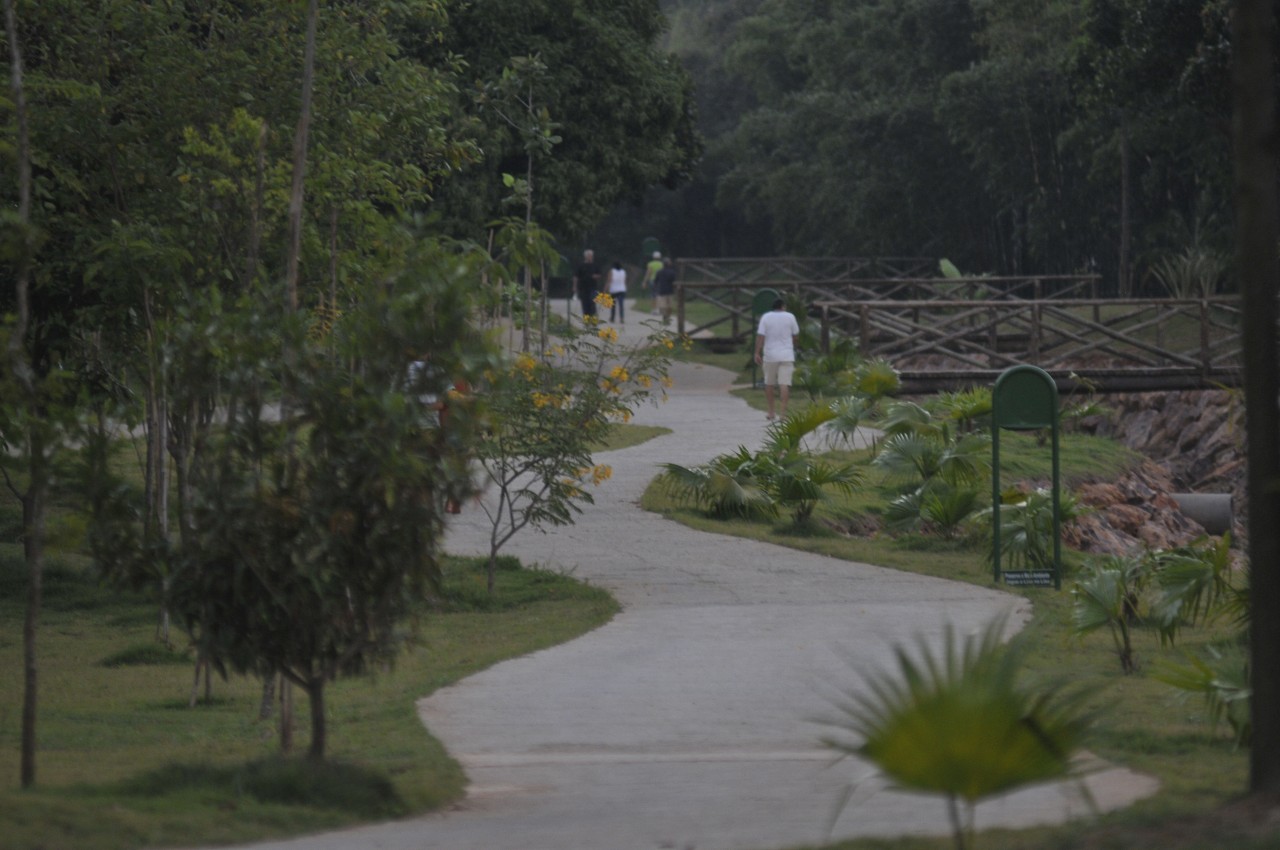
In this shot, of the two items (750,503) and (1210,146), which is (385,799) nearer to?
(750,503)

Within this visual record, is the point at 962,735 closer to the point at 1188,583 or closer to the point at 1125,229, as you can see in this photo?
the point at 1188,583

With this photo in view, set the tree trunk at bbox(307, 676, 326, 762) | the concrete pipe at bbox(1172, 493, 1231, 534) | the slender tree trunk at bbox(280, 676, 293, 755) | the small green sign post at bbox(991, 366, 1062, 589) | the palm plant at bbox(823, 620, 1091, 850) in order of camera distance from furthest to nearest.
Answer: the concrete pipe at bbox(1172, 493, 1231, 534) < the small green sign post at bbox(991, 366, 1062, 589) < the slender tree trunk at bbox(280, 676, 293, 755) < the tree trunk at bbox(307, 676, 326, 762) < the palm plant at bbox(823, 620, 1091, 850)

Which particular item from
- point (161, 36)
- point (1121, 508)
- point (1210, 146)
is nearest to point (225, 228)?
point (161, 36)

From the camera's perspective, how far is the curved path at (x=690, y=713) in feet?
19.2

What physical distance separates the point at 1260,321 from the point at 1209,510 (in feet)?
47.5

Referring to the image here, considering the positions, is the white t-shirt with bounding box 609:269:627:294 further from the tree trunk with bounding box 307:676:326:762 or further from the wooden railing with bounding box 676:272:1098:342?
the tree trunk with bounding box 307:676:326:762

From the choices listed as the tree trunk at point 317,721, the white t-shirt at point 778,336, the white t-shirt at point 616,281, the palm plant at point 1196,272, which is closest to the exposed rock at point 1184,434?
the palm plant at point 1196,272

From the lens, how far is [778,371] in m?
21.5

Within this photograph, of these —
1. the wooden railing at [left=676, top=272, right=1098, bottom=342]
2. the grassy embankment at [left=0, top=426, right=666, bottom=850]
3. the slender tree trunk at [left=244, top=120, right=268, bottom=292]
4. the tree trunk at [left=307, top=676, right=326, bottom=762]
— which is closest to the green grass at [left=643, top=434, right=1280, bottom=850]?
the grassy embankment at [left=0, top=426, right=666, bottom=850]

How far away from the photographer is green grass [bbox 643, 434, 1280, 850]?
5.34 meters

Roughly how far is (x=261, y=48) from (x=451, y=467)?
17.8 feet

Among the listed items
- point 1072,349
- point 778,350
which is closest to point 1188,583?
point 778,350

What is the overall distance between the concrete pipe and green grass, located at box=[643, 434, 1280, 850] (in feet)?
10.1

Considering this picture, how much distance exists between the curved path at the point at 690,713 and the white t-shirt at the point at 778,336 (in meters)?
7.03
